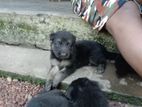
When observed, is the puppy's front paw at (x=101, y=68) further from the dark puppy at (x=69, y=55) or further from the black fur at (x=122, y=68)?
the black fur at (x=122, y=68)

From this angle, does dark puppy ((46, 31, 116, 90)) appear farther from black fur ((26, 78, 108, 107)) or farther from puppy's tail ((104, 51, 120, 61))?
black fur ((26, 78, 108, 107))

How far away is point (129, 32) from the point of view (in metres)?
4.15

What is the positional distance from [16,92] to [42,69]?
18.5 inches

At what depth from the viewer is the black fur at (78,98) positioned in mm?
3682

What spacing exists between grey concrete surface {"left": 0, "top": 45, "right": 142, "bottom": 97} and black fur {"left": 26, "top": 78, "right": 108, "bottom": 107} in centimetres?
55

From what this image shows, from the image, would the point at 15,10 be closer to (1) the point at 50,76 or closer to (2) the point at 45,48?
(2) the point at 45,48

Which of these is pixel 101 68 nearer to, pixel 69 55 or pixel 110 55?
pixel 110 55

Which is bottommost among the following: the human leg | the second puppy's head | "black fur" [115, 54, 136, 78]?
"black fur" [115, 54, 136, 78]

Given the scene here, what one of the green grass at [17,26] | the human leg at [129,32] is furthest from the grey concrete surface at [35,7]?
the human leg at [129,32]

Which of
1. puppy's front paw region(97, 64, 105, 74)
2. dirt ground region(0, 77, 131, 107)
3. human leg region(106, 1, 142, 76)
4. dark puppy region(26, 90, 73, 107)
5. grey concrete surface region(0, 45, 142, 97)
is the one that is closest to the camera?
dark puppy region(26, 90, 73, 107)

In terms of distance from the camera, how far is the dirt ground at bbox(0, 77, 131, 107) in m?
4.38

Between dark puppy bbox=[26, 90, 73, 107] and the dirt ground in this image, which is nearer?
dark puppy bbox=[26, 90, 73, 107]

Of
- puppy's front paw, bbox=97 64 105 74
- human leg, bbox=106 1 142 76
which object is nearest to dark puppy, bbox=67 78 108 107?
human leg, bbox=106 1 142 76

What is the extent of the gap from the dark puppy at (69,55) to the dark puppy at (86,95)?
0.74m
